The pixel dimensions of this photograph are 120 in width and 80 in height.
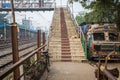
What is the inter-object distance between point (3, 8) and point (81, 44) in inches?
1679

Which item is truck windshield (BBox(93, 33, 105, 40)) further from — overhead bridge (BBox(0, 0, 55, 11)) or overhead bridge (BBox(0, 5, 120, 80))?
overhead bridge (BBox(0, 0, 55, 11))

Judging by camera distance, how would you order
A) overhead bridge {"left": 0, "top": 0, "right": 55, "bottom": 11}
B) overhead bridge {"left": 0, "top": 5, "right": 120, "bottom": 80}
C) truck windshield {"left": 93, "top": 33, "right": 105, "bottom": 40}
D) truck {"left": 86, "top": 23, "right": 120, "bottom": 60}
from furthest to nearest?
1. overhead bridge {"left": 0, "top": 0, "right": 55, "bottom": 11}
2. truck windshield {"left": 93, "top": 33, "right": 105, "bottom": 40}
3. truck {"left": 86, "top": 23, "right": 120, "bottom": 60}
4. overhead bridge {"left": 0, "top": 5, "right": 120, "bottom": 80}

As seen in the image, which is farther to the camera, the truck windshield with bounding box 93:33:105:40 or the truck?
the truck windshield with bounding box 93:33:105:40

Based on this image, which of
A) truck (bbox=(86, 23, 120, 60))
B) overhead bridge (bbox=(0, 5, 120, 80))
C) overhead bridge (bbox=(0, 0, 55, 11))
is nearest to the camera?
overhead bridge (bbox=(0, 5, 120, 80))

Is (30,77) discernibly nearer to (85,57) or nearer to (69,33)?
(85,57)

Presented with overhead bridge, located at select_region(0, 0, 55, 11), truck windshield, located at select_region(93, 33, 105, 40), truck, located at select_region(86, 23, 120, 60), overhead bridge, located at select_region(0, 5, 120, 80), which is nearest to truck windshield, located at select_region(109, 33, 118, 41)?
truck, located at select_region(86, 23, 120, 60)

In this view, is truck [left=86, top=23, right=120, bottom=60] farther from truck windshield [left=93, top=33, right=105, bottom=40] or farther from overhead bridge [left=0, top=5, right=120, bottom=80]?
overhead bridge [left=0, top=5, right=120, bottom=80]

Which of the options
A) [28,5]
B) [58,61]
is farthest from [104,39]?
[28,5]

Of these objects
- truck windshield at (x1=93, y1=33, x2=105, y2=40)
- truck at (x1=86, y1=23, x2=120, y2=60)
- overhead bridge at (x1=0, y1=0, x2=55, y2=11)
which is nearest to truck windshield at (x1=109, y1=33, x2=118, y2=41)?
truck at (x1=86, y1=23, x2=120, y2=60)

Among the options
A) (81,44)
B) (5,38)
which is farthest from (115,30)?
(5,38)

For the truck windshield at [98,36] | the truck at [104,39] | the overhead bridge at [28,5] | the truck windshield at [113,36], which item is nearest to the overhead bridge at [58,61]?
the truck at [104,39]

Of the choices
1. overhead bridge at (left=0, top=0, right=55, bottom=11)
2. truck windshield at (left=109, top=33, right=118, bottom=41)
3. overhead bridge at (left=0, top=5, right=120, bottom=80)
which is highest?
overhead bridge at (left=0, top=0, right=55, bottom=11)

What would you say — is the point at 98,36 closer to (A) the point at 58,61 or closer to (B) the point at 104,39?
(B) the point at 104,39

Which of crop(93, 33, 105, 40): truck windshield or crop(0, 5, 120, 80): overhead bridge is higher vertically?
crop(93, 33, 105, 40): truck windshield
